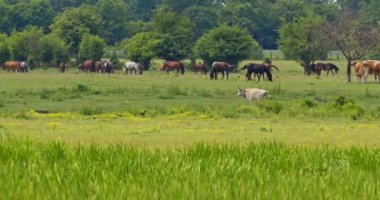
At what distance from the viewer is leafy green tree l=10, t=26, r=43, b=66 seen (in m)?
74.2

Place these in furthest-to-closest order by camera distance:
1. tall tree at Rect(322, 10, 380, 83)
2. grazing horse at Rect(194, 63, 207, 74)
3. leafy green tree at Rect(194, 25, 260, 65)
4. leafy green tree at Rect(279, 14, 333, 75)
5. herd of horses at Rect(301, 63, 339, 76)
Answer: leafy green tree at Rect(194, 25, 260, 65) < grazing horse at Rect(194, 63, 207, 74) < leafy green tree at Rect(279, 14, 333, 75) < herd of horses at Rect(301, 63, 339, 76) < tall tree at Rect(322, 10, 380, 83)

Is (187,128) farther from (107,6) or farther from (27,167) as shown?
(107,6)

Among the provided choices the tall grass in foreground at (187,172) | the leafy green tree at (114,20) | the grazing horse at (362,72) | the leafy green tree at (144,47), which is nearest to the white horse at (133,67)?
the leafy green tree at (144,47)

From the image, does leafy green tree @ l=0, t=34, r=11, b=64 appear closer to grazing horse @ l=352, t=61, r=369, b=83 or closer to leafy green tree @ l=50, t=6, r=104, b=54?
leafy green tree @ l=50, t=6, r=104, b=54

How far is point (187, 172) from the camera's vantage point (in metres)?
7.58

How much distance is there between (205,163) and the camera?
26.7ft

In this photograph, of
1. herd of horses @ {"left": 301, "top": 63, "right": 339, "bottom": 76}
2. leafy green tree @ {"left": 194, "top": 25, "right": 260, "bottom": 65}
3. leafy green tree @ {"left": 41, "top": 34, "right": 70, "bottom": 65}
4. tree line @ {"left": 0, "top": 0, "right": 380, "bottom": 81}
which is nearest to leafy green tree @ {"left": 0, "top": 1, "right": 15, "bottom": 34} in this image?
tree line @ {"left": 0, "top": 0, "right": 380, "bottom": 81}

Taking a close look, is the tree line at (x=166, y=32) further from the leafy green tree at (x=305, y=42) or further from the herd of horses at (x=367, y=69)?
the herd of horses at (x=367, y=69)

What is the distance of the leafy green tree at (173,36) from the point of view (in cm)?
7431

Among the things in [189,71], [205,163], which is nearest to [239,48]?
[189,71]

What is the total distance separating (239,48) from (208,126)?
50.9 metres

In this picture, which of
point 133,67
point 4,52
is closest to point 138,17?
point 4,52

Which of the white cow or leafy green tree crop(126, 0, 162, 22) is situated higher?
leafy green tree crop(126, 0, 162, 22)

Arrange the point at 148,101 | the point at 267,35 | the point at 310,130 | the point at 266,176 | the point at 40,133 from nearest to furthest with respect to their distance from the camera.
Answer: the point at 266,176 → the point at 40,133 → the point at 310,130 → the point at 148,101 → the point at 267,35
